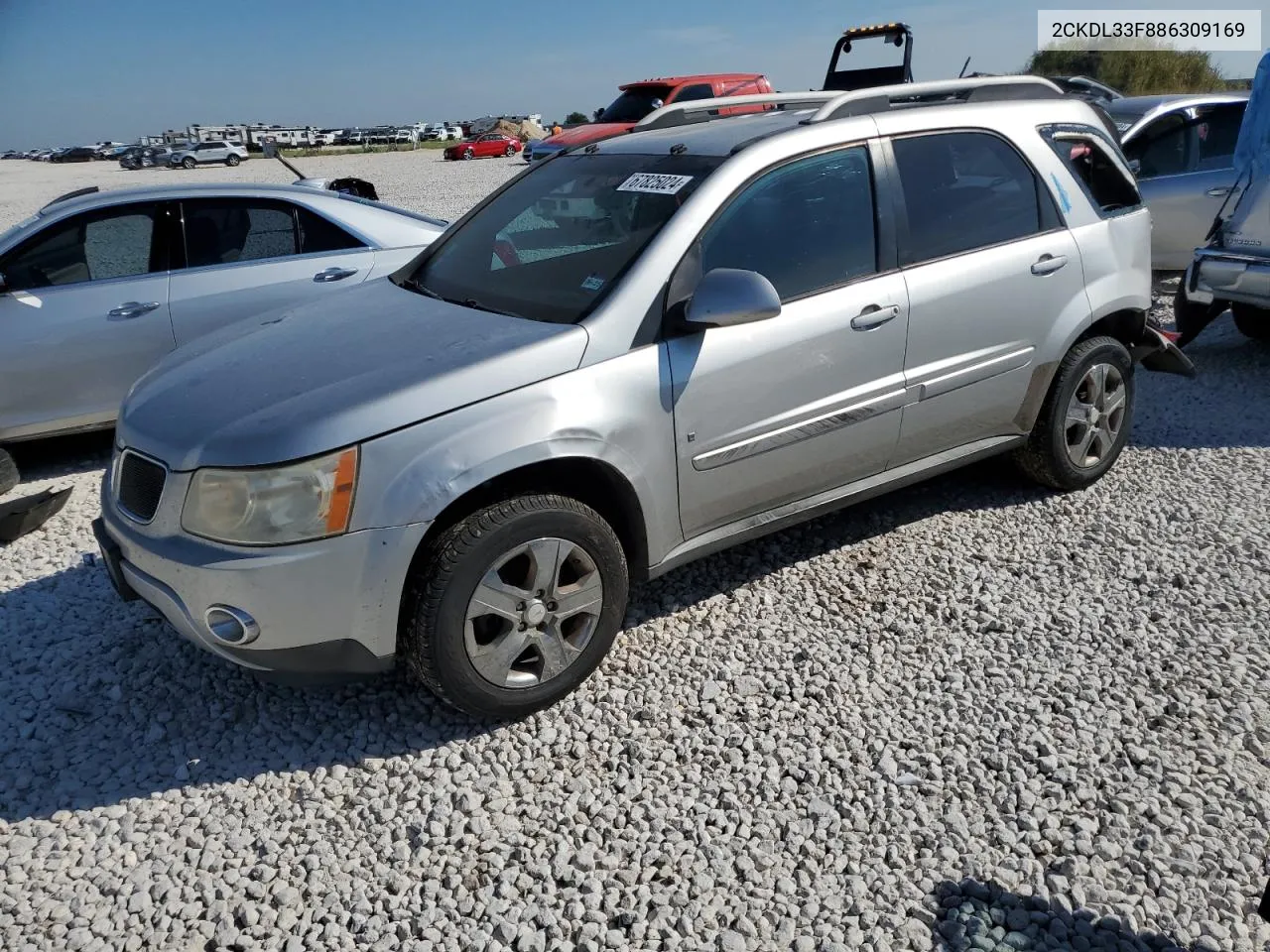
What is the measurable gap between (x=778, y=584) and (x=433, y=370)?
70.2 inches

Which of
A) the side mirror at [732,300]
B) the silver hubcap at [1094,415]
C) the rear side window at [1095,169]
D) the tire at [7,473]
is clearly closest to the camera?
the side mirror at [732,300]

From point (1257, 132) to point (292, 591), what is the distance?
711cm

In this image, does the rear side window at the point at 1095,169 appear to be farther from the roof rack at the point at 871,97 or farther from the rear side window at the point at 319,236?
the rear side window at the point at 319,236

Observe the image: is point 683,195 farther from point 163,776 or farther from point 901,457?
point 163,776

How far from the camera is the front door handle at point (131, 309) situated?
5.57 metres

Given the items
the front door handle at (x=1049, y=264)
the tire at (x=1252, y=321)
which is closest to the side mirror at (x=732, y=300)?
the front door handle at (x=1049, y=264)

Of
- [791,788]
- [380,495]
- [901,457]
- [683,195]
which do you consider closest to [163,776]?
[380,495]

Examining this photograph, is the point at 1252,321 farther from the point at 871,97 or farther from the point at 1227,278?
the point at 871,97

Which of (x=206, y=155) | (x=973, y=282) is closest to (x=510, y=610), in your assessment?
(x=973, y=282)

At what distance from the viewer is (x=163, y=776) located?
318cm

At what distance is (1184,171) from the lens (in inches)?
344

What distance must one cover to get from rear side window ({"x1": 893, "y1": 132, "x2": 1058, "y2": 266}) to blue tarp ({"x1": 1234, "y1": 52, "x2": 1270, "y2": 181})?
11.2 ft

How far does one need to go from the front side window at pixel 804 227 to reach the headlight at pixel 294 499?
1.45m

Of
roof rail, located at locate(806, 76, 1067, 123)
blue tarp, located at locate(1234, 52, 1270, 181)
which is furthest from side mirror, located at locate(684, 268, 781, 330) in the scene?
blue tarp, located at locate(1234, 52, 1270, 181)
